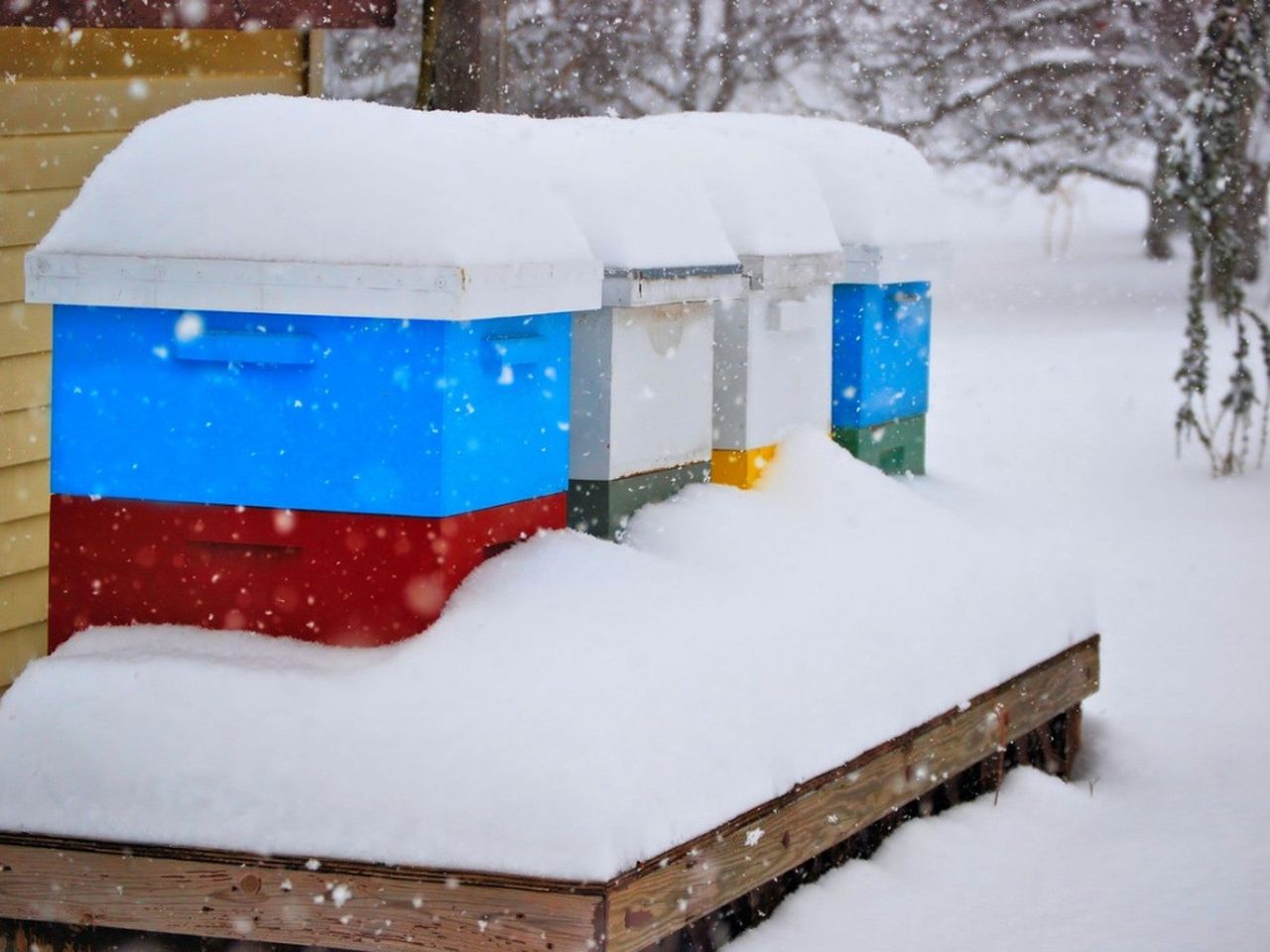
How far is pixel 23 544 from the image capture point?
5973mm

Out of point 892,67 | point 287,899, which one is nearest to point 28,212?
point 287,899

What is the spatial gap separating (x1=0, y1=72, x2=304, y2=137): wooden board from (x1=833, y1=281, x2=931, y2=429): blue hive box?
2.29 metres

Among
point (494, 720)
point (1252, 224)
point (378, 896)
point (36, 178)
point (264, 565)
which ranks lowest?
point (378, 896)

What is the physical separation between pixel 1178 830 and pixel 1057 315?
14125mm

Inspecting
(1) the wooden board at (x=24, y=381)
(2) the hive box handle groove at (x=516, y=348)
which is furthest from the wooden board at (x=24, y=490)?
(2) the hive box handle groove at (x=516, y=348)

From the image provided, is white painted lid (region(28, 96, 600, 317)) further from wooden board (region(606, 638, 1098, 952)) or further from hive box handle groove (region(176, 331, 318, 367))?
wooden board (region(606, 638, 1098, 952))

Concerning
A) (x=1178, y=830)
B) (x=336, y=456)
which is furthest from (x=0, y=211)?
(x=1178, y=830)

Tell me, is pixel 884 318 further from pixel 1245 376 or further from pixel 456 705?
pixel 1245 376

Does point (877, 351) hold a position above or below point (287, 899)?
above

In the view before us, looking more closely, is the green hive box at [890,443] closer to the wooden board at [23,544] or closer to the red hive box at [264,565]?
the red hive box at [264,565]

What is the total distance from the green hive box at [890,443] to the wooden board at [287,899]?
248 centimetres

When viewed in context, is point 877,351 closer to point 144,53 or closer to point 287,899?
point 144,53

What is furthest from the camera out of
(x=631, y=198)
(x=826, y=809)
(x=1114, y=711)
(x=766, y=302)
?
(x=1114, y=711)

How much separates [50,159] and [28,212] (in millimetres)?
196
